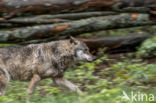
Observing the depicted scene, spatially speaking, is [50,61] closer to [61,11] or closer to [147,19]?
[61,11]

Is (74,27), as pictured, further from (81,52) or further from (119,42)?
(81,52)

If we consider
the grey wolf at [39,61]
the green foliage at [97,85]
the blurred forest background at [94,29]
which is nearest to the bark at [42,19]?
the blurred forest background at [94,29]

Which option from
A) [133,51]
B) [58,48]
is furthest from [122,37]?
[58,48]

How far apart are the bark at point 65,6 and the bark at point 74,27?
15.8 inches

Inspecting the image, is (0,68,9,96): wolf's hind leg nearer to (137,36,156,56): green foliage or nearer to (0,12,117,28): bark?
(0,12,117,28): bark

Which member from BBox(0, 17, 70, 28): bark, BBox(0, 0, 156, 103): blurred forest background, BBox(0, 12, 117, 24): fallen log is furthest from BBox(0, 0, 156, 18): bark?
BBox(0, 12, 117, 24): fallen log

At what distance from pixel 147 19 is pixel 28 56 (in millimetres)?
4600

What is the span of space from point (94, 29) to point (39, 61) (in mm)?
3079

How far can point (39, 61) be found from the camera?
7.28 m

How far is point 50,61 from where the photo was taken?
7375mm

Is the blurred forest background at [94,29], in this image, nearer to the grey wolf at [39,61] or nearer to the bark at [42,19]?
the bark at [42,19]

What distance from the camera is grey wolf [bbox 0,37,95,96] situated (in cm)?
712

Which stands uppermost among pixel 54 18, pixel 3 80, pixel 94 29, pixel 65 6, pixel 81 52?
pixel 65 6

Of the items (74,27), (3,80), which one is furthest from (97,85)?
(74,27)
